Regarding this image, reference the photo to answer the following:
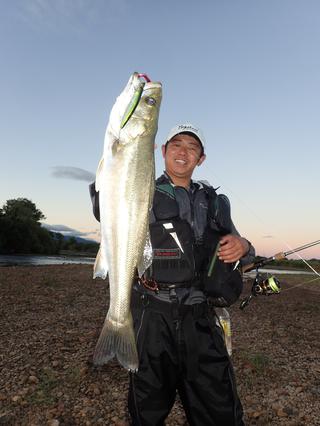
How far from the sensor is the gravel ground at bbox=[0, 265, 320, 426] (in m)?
5.93

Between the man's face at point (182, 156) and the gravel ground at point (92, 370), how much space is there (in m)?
3.99

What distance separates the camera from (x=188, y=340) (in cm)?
361

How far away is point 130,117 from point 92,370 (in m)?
5.94

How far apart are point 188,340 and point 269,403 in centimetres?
394

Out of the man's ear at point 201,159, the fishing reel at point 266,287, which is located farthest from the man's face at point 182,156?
the fishing reel at point 266,287

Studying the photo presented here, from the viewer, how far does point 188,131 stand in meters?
4.45

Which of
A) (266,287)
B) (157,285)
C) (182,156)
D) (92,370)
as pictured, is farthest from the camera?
(92,370)

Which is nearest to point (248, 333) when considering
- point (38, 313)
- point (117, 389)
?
point (117, 389)

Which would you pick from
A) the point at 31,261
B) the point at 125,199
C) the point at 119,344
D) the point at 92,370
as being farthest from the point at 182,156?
the point at 31,261

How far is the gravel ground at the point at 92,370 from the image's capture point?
5926mm

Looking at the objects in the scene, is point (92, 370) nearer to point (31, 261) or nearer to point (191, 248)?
point (191, 248)

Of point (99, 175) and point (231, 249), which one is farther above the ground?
point (99, 175)

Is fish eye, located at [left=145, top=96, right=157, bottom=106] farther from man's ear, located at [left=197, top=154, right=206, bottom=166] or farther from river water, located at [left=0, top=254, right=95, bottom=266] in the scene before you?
river water, located at [left=0, top=254, right=95, bottom=266]

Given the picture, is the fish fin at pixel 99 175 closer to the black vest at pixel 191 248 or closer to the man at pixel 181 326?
the man at pixel 181 326
